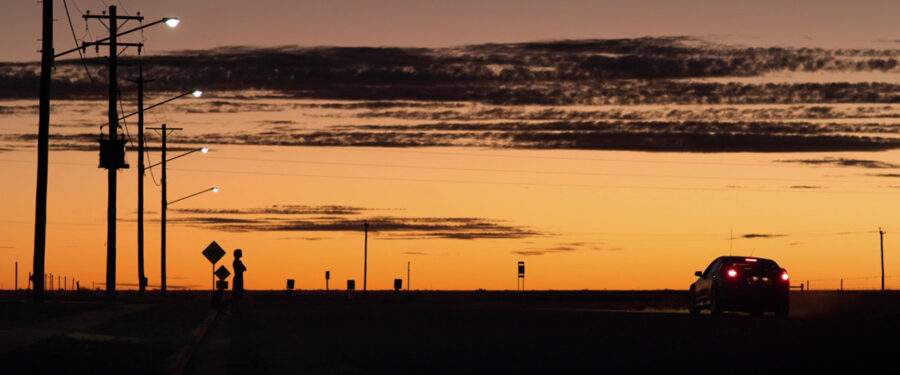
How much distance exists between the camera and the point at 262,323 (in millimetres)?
32281

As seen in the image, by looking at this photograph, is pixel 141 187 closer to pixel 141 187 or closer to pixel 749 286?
pixel 141 187

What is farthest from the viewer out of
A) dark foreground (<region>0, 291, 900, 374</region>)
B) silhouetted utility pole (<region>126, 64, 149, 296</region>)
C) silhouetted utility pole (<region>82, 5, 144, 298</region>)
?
silhouetted utility pole (<region>126, 64, 149, 296</region>)

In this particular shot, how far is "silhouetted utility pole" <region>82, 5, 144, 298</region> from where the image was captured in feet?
166

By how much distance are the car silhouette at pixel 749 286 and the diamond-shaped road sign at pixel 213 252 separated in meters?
21.3

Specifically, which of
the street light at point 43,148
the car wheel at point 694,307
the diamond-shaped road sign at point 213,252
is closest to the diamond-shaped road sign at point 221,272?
the diamond-shaped road sign at point 213,252

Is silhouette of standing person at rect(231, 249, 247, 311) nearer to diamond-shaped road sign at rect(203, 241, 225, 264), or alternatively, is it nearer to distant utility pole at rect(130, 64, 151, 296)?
diamond-shaped road sign at rect(203, 241, 225, 264)

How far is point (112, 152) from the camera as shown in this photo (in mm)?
50469

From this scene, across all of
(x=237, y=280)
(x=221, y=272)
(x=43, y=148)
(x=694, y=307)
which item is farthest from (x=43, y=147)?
(x=694, y=307)

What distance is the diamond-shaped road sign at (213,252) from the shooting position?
170ft

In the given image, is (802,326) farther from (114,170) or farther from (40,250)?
(114,170)

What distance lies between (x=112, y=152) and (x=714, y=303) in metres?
23.6

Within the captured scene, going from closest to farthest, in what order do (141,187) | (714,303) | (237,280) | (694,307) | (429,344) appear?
(429,344), (714,303), (237,280), (694,307), (141,187)

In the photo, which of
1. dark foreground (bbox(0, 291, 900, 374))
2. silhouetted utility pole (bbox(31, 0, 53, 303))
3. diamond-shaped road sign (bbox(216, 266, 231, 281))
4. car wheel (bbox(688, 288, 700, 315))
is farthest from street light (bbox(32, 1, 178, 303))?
car wheel (bbox(688, 288, 700, 315))

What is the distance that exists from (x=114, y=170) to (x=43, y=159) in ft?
33.5
